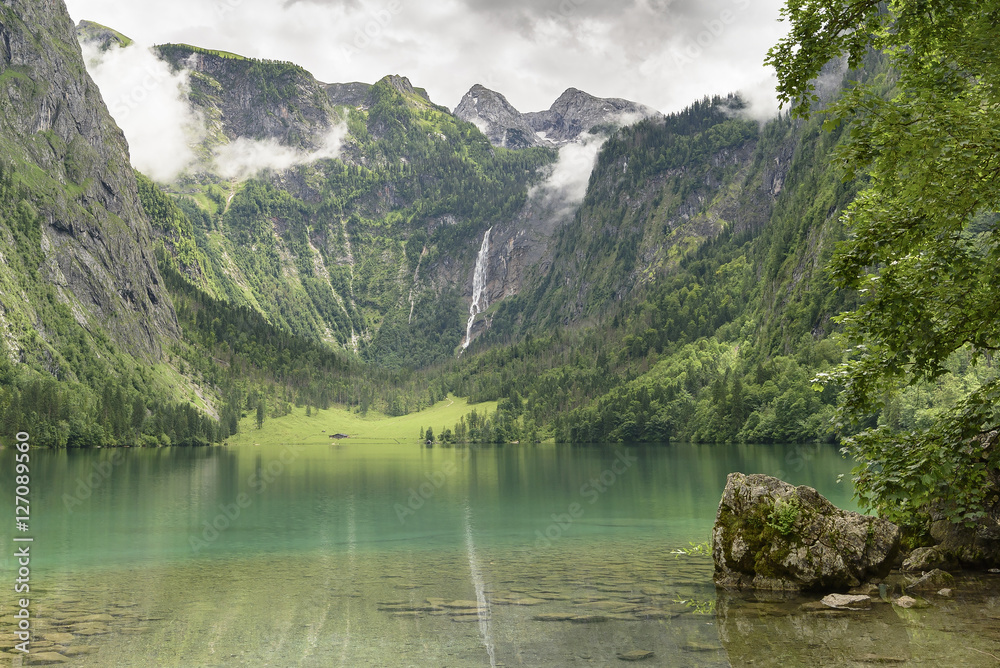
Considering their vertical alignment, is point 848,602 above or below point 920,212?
below

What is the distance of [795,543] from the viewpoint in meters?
28.3

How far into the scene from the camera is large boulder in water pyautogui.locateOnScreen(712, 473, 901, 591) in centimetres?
2764

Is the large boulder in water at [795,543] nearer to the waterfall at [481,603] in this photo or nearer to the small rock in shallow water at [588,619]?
the small rock in shallow water at [588,619]

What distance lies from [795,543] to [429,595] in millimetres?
14595

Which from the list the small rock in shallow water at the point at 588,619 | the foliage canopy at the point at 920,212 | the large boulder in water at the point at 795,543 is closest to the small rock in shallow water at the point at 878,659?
the foliage canopy at the point at 920,212

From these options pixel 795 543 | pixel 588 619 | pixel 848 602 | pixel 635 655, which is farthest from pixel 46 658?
pixel 795 543

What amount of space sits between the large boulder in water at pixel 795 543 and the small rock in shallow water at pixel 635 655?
8892 millimetres

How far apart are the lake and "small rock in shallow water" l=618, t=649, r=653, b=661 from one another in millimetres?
105

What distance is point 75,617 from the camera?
2677 centimetres

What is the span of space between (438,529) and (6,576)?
91.0 feet

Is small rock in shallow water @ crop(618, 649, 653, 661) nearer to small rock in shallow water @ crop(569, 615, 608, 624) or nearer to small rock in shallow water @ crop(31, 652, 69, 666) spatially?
small rock in shallow water @ crop(569, 615, 608, 624)

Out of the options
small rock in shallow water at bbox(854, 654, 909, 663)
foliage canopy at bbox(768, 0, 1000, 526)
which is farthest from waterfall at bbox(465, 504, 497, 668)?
foliage canopy at bbox(768, 0, 1000, 526)

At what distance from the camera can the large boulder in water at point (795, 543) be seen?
27641mm

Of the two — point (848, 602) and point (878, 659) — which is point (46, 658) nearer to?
point (878, 659)
